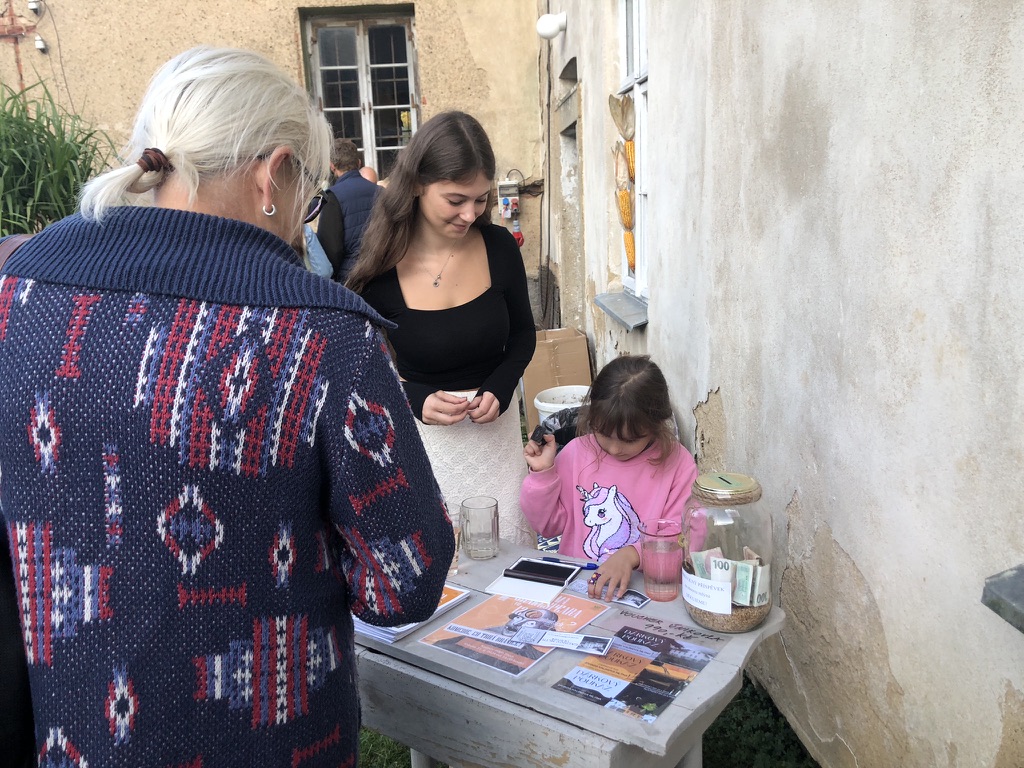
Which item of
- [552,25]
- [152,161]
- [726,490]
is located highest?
[552,25]

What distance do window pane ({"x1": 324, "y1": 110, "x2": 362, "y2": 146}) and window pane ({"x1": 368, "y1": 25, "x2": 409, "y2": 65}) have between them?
602 mm

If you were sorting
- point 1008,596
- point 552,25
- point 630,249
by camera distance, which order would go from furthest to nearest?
point 552,25 < point 630,249 < point 1008,596

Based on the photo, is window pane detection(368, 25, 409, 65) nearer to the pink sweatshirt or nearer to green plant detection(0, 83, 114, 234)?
green plant detection(0, 83, 114, 234)

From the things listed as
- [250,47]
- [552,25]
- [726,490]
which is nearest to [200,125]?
[726,490]

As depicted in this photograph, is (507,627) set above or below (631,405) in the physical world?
below

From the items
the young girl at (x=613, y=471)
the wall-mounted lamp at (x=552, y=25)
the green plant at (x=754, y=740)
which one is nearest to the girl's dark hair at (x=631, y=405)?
the young girl at (x=613, y=471)

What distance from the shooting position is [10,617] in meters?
0.98

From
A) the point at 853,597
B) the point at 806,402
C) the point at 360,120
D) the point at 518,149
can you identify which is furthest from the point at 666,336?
the point at 360,120

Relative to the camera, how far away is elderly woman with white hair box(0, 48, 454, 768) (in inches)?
35.3

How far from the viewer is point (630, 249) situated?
4.55 m

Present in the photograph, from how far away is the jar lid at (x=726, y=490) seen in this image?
1572mm

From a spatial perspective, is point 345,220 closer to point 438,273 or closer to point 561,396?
point 438,273

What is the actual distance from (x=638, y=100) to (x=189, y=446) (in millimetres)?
3802

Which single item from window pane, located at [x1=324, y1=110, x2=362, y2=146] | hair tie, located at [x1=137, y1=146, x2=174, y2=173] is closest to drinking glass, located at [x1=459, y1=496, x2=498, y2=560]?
hair tie, located at [x1=137, y1=146, x2=174, y2=173]
